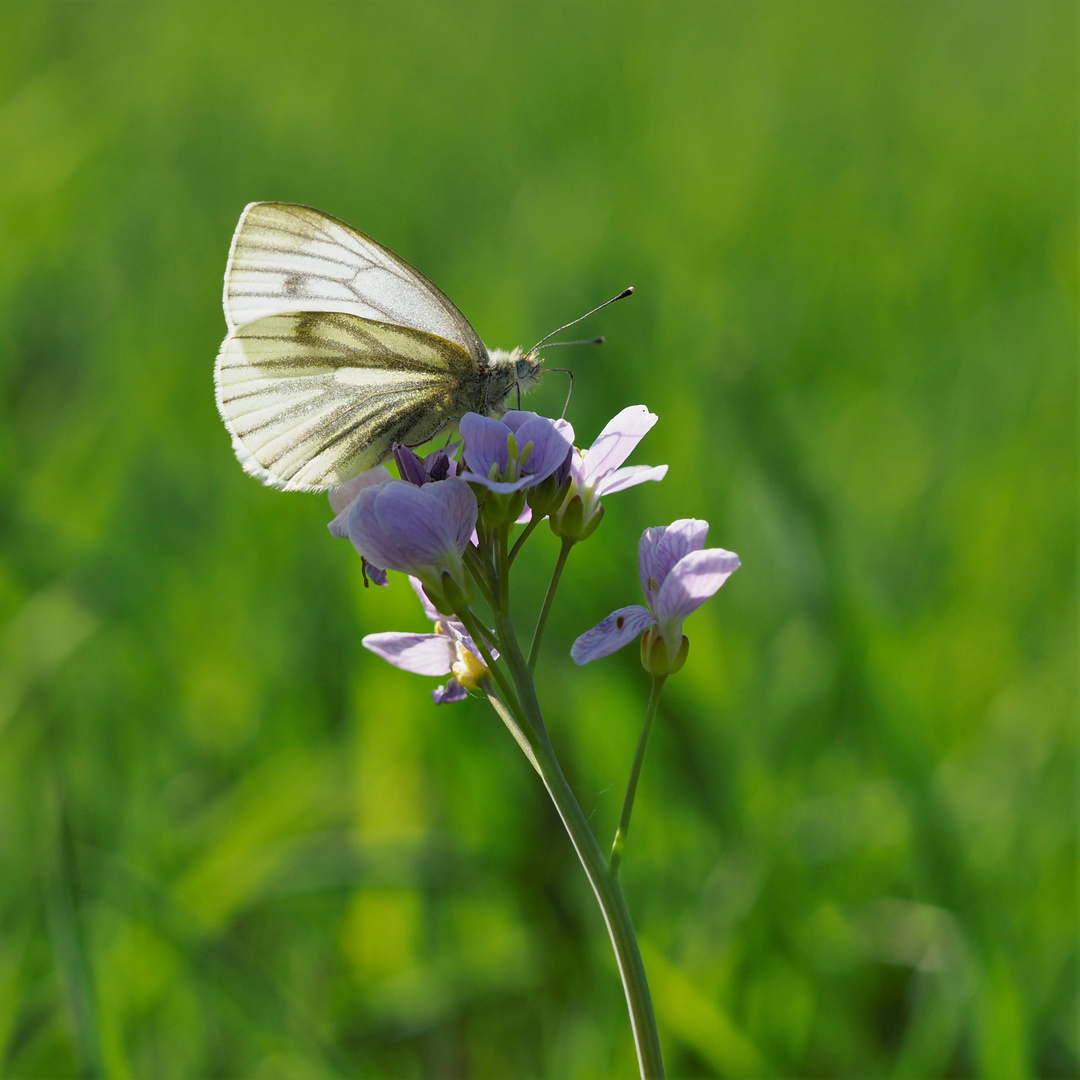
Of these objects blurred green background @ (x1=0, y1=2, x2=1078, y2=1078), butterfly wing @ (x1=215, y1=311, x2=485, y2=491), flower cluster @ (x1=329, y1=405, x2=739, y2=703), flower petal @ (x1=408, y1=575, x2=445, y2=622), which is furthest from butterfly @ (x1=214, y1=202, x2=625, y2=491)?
blurred green background @ (x1=0, y1=2, x2=1078, y2=1078)

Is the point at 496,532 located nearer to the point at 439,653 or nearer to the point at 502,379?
the point at 439,653

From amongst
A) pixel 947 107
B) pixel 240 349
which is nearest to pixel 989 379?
pixel 240 349

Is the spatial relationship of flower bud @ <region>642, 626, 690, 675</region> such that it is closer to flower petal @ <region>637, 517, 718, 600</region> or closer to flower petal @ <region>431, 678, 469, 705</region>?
flower petal @ <region>637, 517, 718, 600</region>

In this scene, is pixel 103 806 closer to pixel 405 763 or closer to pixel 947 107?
pixel 405 763

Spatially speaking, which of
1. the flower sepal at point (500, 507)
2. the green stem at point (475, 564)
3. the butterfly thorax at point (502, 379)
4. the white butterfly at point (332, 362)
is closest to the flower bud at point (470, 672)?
the green stem at point (475, 564)

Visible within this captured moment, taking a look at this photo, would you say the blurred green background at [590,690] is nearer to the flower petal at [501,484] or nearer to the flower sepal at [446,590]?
the flower sepal at [446,590]
